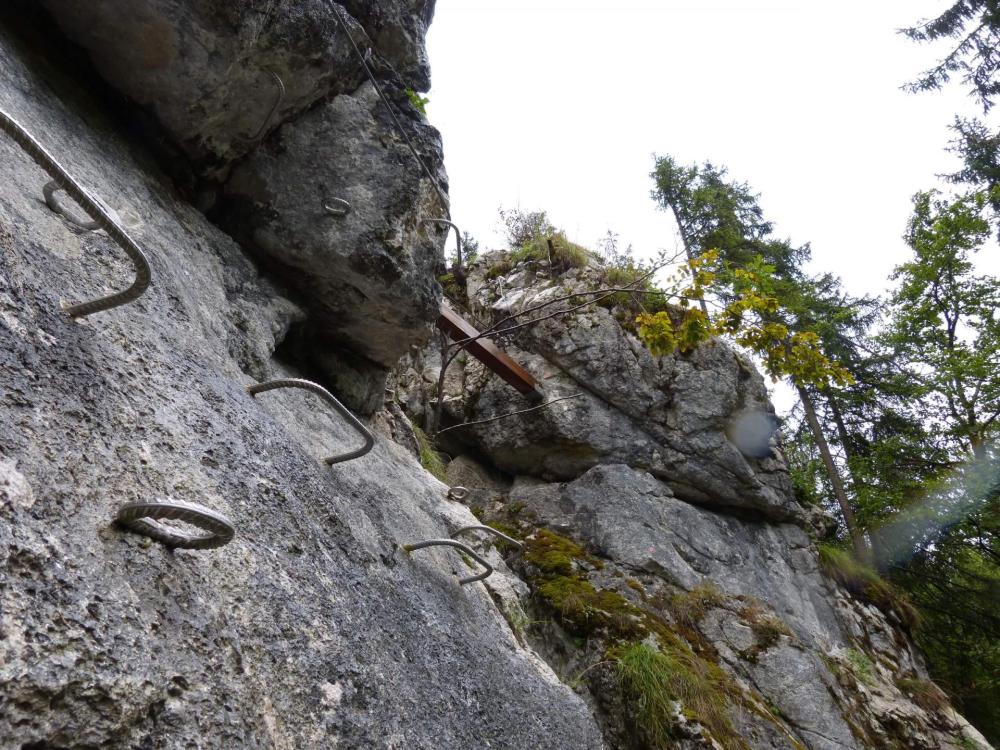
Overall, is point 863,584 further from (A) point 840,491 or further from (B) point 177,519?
(B) point 177,519

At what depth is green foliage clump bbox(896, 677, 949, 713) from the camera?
23.0 feet

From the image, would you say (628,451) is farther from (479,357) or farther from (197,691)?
(197,691)

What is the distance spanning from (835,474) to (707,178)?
352 inches

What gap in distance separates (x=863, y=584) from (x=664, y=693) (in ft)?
19.2

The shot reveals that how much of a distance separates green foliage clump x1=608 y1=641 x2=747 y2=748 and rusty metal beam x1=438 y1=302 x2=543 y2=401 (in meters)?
3.15

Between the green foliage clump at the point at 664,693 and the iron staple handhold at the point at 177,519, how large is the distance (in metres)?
3.35

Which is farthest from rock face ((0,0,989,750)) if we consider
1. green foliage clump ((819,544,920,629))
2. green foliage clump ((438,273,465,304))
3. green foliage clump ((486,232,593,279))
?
green foliage clump ((486,232,593,279))

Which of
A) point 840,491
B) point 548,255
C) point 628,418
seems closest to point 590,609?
point 628,418

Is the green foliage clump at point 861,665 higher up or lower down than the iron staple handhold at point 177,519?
higher up

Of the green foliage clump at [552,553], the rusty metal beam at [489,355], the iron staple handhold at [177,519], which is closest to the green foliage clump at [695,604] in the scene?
the green foliage clump at [552,553]

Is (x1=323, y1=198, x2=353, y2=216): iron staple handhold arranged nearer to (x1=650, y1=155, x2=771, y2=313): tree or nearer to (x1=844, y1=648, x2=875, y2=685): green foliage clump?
(x1=844, y1=648, x2=875, y2=685): green foliage clump

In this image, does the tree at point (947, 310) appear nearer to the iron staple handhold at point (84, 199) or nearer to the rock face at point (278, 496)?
the rock face at point (278, 496)

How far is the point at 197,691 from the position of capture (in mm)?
1299

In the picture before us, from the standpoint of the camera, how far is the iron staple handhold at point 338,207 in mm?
3475
